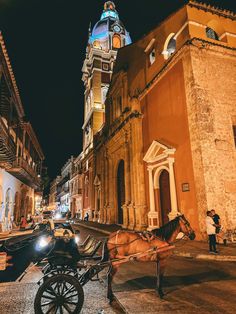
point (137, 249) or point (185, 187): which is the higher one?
point (185, 187)

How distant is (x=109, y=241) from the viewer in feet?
15.2

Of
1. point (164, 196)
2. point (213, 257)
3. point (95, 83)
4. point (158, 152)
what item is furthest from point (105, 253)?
point (95, 83)

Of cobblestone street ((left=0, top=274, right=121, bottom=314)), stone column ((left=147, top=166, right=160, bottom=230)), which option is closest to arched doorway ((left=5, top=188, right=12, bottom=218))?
stone column ((left=147, top=166, right=160, bottom=230))

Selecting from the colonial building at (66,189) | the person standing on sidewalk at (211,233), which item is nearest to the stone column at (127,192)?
the person standing on sidewalk at (211,233)

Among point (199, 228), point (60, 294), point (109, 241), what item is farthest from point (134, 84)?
point (60, 294)

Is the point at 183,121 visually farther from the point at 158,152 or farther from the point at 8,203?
the point at 8,203

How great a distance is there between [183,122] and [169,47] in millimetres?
6220

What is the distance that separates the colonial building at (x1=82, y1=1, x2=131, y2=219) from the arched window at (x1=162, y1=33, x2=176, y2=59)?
16.6 m

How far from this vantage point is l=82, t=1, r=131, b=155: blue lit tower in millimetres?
33750

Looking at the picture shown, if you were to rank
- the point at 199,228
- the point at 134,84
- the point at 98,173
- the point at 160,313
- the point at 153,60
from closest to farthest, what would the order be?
the point at 160,313
the point at 199,228
the point at 153,60
the point at 134,84
the point at 98,173

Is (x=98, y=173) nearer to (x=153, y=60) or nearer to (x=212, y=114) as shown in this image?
(x=153, y=60)

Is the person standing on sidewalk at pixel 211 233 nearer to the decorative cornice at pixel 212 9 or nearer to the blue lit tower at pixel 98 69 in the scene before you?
the decorative cornice at pixel 212 9

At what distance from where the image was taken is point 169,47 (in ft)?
48.6

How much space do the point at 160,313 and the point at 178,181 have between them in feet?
28.6
